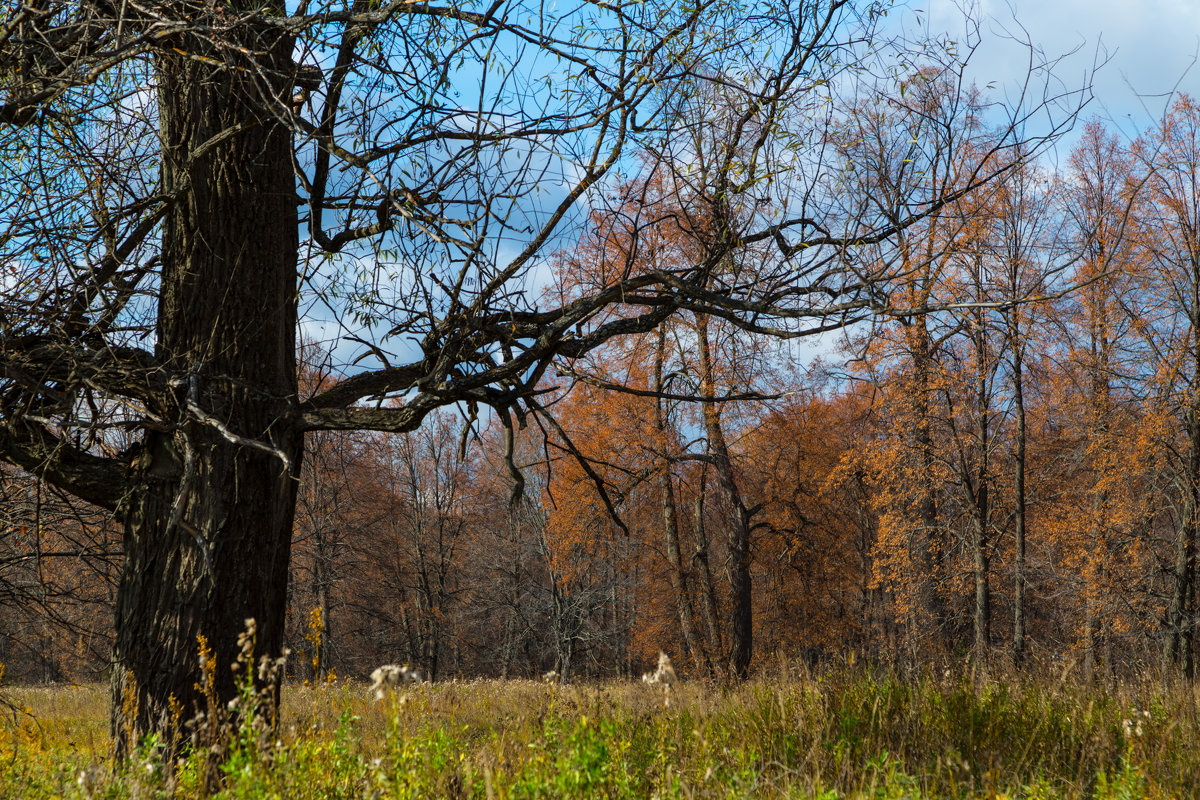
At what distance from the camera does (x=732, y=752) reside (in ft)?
11.9

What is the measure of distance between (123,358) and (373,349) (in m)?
1.44

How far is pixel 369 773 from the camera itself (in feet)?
10.6

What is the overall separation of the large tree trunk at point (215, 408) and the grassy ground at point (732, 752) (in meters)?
0.64

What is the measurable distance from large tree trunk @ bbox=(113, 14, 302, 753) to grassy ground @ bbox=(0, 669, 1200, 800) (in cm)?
64

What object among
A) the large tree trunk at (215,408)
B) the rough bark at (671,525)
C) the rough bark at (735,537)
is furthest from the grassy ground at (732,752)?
the rough bark at (671,525)

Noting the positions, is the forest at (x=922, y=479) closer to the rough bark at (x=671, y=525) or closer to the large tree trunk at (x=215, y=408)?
the rough bark at (x=671, y=525)

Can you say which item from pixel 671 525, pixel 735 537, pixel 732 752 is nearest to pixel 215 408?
pixel 732 752

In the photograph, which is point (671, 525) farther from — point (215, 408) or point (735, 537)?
point (215, 408)

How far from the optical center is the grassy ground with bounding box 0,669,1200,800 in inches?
114

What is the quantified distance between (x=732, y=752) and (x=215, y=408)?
3.50 meters

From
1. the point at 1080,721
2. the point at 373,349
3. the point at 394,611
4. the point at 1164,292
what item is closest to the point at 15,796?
the point at 373,349

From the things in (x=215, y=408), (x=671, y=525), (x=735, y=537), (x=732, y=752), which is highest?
(x=215, y=408)

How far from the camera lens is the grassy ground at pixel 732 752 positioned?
289cm

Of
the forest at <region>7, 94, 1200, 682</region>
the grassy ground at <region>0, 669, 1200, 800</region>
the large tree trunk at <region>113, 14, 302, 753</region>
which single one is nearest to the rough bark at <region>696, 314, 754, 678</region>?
the forest at <region>7, 94, 1200, 682</region>
